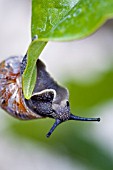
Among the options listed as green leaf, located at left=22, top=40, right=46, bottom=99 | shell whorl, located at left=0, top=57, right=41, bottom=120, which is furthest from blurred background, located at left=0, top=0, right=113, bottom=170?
green leaf, located at left=22, top=40, right=46, bottom=99

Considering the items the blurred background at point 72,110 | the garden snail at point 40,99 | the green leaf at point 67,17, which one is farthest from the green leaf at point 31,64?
the blurred background at point 72,110

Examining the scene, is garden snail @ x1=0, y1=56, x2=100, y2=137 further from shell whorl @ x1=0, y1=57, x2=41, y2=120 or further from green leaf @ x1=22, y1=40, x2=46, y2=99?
green leaf @ x1=22, y1=40, x2=46, y2=99

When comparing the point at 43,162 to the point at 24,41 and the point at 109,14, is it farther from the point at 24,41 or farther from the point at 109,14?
the point at 109,14

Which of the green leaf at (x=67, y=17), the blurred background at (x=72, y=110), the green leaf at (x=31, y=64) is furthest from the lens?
the blurred background at (x=72, y=110)

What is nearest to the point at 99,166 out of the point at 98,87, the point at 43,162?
the point at 98,87

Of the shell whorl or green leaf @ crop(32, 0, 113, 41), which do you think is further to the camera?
the shell whorl

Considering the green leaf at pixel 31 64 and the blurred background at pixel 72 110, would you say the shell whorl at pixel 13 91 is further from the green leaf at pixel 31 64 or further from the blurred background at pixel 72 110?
the blurred background at pixel 72 110
